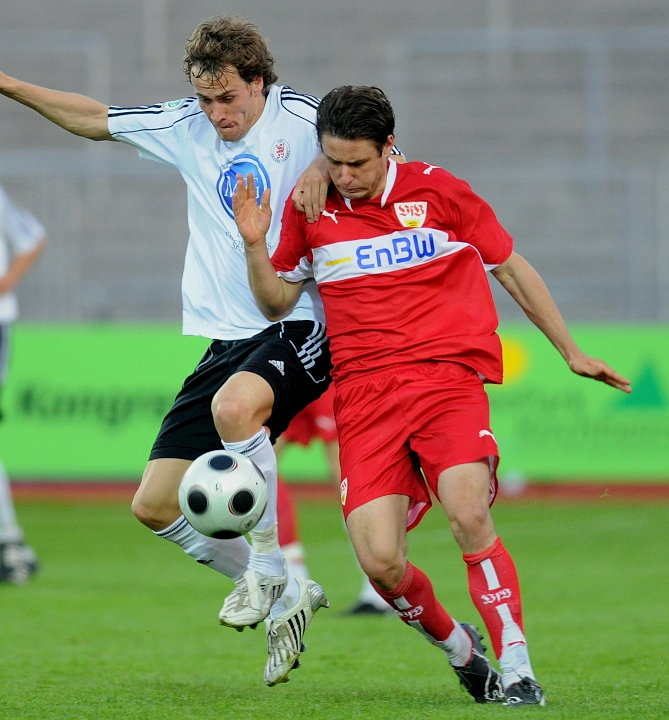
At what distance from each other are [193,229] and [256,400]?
2.98 feet

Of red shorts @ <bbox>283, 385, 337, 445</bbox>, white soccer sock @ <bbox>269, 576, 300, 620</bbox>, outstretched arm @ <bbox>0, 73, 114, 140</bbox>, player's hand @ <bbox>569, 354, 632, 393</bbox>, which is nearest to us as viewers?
player's hand @ <bbox>569, 354, 632, 393</bbox>

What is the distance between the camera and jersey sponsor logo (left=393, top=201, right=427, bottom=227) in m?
5.19

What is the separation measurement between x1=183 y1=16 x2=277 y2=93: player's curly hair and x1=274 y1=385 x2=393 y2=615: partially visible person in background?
3.00 m

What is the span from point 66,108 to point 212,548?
6.34 feet

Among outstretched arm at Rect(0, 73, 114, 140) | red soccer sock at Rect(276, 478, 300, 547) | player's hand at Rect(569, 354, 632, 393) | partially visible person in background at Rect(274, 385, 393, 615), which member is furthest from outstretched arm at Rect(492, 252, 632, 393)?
red soccer sock at Rect(276, 478, 300, 547)

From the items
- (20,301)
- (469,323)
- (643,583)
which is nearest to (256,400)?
(469,323)

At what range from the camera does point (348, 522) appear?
5109 mm

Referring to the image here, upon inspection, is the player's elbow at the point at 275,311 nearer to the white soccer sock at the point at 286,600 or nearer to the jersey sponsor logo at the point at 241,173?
the jersey sponsor logo at the point at 241,173

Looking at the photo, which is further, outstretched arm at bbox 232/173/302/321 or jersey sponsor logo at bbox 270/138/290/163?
jersey sponsor logo at bbox 270/138/290/163

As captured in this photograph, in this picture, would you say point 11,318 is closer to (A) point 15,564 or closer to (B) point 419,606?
(A) point 15,564

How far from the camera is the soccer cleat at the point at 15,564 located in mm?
9297

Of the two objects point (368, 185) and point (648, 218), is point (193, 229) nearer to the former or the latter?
point (368, 185)

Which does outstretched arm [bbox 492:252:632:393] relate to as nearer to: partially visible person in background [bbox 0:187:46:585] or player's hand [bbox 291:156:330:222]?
player's hand [bbox 291:156:330:222]

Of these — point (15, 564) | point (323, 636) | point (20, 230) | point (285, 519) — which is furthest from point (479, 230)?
point (20, 230)
